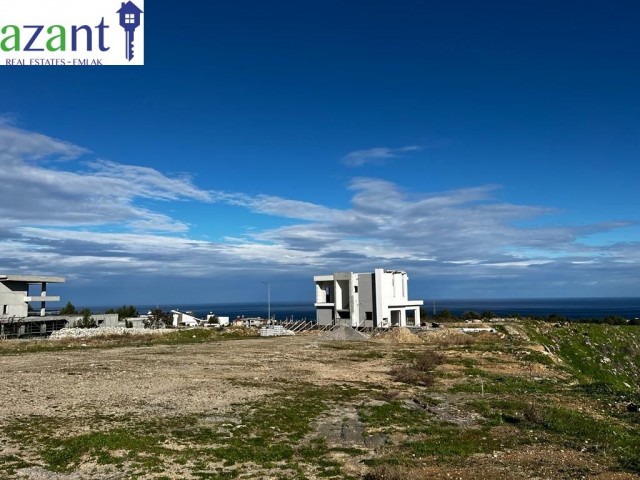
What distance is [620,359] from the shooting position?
212 ft

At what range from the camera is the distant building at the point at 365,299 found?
7125 cm

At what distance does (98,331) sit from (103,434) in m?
48.7

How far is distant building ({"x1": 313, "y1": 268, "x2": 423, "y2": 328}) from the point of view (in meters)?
71.2

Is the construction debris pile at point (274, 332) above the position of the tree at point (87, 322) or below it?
below

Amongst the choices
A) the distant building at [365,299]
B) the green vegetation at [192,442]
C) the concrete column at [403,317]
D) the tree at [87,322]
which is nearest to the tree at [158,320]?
the tree at [87,322]

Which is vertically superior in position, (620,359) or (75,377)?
(75,377)

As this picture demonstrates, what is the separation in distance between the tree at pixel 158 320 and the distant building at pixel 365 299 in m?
27.6

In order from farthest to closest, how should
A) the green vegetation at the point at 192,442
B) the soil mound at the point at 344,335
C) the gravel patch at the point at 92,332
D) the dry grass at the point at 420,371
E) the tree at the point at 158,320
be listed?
the tree at the point at 158,320 → the gravel patch at the point at 92,332 → the soil mound at the point at 344,335 → the dry grass at the point at 420,371 → the green vegetation at the point at 192,442

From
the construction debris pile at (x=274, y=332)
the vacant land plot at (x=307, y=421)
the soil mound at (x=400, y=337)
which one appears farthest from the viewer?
the construction debris pile at (x=274, y=332)

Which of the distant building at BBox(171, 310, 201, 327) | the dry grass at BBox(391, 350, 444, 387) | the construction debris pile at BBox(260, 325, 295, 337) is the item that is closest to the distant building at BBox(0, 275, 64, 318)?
the distant building at BBox(171, 310, 201, 327)

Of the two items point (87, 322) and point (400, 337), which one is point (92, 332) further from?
point (400, 337)

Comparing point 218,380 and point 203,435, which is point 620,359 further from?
point 203,435

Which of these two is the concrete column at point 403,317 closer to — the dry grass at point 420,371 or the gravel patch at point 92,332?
the gravel patch at point 92,332

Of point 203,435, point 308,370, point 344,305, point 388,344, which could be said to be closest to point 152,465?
point 203,435
